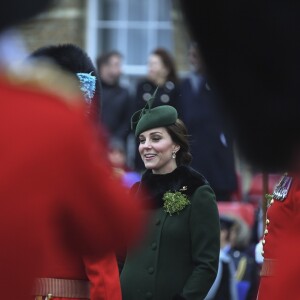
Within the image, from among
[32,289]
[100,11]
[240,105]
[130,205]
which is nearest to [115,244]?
[130,205]

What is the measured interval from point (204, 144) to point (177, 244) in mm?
3631

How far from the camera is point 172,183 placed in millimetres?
5488

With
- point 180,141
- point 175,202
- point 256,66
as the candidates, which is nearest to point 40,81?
point 256,66

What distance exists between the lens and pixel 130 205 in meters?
2.32

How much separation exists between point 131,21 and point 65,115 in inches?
457

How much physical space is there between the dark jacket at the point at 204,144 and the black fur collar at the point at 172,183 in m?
3.26

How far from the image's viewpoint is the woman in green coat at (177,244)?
17.4 feet

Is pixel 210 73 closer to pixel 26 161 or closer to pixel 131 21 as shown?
pixel 26 161

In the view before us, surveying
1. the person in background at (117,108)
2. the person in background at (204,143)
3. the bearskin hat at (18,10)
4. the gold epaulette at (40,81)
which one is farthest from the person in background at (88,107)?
the person in background at (117,108)

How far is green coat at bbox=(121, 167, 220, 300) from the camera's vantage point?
17.4 ft

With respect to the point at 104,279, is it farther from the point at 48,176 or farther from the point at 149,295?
the point at 48,176

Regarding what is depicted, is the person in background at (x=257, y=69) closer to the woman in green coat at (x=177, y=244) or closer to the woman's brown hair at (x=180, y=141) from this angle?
the woman in green coat at (x=177, y=244)

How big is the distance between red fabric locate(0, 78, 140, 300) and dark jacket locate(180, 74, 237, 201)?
647 cm

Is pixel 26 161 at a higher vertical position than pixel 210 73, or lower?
lower
